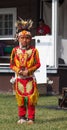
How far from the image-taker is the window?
65.1ft

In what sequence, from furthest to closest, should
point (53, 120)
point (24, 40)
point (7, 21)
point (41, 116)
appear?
point (7, 21) < point (41, 116) < point (53, 120) < point (24, 40)

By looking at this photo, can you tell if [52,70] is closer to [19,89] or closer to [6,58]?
[6,58]

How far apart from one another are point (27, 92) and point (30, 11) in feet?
32.6

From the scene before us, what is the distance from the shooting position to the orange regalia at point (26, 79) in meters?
9.80

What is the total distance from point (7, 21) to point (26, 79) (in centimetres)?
1050

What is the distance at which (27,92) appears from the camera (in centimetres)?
983

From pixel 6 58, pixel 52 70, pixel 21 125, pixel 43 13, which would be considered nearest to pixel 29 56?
pixel 21 125

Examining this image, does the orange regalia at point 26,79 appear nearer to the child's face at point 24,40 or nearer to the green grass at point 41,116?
the child's face at point 24,40

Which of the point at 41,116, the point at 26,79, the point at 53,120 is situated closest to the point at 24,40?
the point at 26,79

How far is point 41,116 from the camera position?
1092 cm

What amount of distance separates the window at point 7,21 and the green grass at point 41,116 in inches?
213

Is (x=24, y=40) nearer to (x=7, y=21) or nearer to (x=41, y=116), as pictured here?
(x=41, y=116)

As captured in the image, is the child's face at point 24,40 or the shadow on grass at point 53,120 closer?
the child's face at point 24,40

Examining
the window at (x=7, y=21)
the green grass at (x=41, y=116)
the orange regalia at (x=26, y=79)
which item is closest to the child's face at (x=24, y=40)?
the orange regalia at (x=26, y=79)
